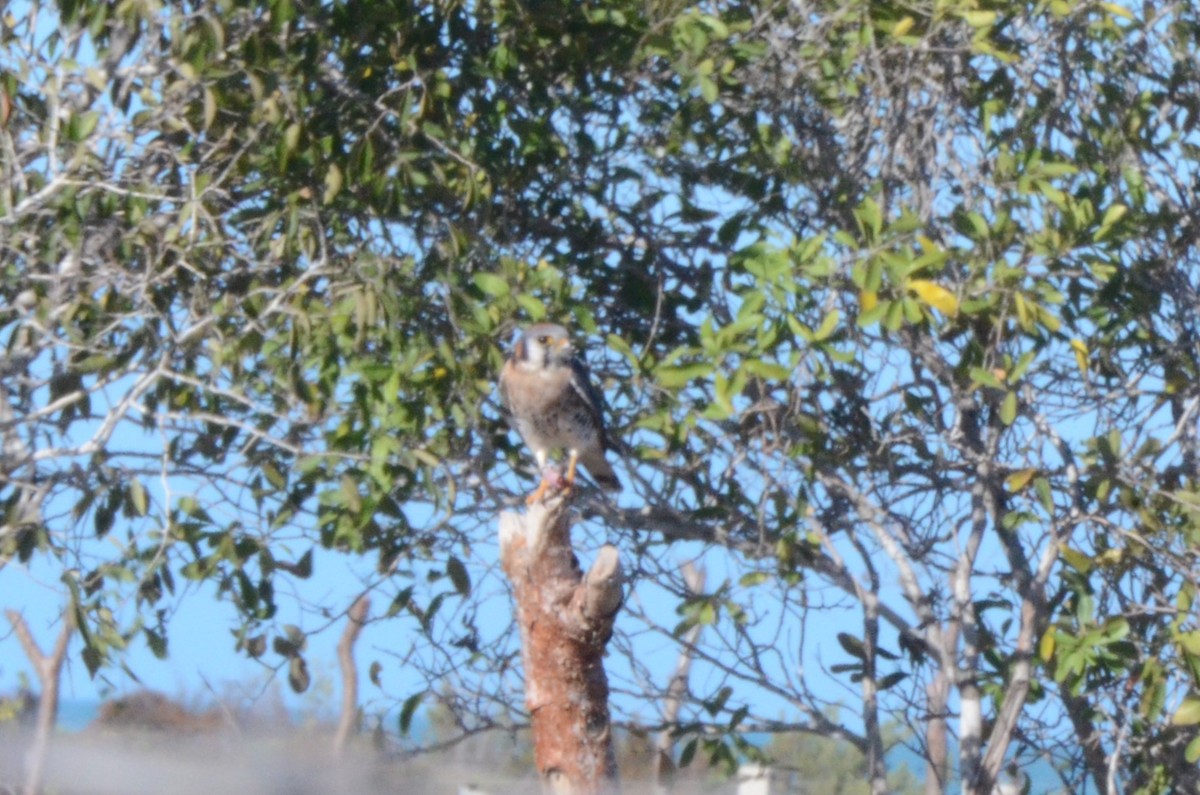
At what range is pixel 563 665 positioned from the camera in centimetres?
279

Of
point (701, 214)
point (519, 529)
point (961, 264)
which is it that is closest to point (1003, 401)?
point (961, 264)

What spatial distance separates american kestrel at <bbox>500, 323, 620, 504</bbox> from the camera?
4.32 meters

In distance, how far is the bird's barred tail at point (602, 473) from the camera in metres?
4.46

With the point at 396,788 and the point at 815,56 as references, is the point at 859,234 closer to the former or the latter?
the point at 815,56

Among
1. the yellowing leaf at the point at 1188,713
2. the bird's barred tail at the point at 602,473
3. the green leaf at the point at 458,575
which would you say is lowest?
the yellowing leaf at the point at 1188,713

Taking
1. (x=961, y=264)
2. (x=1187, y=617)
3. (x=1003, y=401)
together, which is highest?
(x=961, y=264)

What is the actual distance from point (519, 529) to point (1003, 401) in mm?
1430

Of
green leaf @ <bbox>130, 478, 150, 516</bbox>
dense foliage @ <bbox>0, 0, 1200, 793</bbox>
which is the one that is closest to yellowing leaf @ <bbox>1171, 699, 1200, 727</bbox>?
dense foliage @ <bbox>0, 0, 1200, 793</bbox>

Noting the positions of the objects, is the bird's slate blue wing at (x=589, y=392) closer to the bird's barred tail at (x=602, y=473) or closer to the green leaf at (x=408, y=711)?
the bird's barred tail at (x=602, y=473)

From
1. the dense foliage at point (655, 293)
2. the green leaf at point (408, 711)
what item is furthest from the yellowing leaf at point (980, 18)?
the green leaf at point (408, 711)

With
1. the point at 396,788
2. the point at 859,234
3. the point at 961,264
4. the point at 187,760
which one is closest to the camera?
the point at 187,760

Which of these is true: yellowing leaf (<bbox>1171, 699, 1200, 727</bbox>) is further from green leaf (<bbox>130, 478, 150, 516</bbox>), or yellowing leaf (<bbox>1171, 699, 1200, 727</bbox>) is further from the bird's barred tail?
green leaf (<bbox>130, 478, 150, 516</bbox>)

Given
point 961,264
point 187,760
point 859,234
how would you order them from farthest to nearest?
point 859,234 < point 961,264 < point 187,760

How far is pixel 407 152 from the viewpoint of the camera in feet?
12.3
